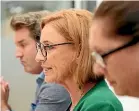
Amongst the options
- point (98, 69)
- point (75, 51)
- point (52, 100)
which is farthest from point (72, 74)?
point (98, 69)

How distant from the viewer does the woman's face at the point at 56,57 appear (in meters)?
1.53

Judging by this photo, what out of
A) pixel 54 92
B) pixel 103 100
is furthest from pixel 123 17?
pixel 54 92

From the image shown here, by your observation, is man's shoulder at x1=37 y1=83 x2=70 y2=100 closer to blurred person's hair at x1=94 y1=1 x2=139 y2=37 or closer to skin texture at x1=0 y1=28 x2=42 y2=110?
skin texture at x1=0 y1=28 x2=42 y2=110

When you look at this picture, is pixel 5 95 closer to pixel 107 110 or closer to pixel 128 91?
pixel 107 110

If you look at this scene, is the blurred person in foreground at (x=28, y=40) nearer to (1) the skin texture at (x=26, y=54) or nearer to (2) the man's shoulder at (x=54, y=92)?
(1) the skin texture at (x=26, y=54)

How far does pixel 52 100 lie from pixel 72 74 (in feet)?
0.65

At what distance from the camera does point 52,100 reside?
5.45 feet

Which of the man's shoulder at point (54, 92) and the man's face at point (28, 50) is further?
the man's face at point (28, 50)

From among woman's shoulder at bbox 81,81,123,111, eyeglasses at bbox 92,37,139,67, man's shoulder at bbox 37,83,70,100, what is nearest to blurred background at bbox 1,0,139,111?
man's shoulder at bbox 37,83,70,100

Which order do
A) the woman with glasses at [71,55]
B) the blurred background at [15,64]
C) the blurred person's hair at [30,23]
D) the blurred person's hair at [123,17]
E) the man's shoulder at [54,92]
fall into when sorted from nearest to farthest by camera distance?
the blurred person's hair at [123,17] < the woman with glasses at [71,55] < the man's shoulder at [54,92] < the blurred person's hair at [30,23] < the blurred background at [15,64]

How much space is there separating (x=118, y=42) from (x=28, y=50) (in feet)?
4.26

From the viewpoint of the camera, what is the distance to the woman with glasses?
1.46 meters

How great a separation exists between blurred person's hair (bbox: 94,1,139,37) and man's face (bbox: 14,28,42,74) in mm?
1268

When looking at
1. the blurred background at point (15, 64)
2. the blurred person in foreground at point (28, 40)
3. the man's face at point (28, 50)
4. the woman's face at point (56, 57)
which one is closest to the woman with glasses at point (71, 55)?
the woman's face at point (56, 57)
